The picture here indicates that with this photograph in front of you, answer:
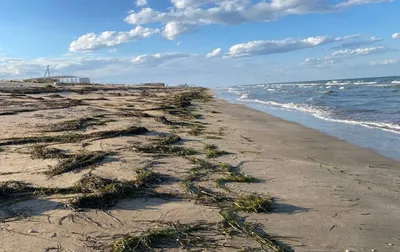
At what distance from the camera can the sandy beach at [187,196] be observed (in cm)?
319

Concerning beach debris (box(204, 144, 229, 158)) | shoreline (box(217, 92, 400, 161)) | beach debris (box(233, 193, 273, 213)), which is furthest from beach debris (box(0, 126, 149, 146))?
shoreline (box(217, 92, 400, 161))

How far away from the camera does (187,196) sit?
168 inches

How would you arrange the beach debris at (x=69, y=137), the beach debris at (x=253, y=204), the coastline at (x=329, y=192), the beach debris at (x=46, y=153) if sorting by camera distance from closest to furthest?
the coastline at (x=329, y=192) < the beach debris at (x=253, y=204) < the beach debris at (x=46, y=153) < the beach debris at (x=69, y=137)

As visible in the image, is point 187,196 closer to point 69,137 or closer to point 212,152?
point 212,152

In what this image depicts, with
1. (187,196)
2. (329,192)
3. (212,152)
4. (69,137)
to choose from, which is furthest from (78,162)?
(329,192)

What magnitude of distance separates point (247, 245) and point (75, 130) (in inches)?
256

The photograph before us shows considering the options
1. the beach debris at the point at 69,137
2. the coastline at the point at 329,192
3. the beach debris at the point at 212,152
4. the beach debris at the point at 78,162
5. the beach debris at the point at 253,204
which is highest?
the beach debris at the point at 69,137

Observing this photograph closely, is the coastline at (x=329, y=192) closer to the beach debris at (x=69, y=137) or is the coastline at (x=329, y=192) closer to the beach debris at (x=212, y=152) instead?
the beach debris at (x=212, y=152)

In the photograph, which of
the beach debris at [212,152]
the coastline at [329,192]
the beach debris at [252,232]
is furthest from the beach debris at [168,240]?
the beach debris at [212,152]

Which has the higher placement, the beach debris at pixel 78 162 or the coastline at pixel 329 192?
the beach debris at pixel 78 162

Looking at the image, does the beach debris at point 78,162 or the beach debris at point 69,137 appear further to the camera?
the beach debris at point 69,137

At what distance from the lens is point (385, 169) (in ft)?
20.4

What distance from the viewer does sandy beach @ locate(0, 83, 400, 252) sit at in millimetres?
3191

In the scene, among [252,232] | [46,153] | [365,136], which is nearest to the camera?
[252,232]
